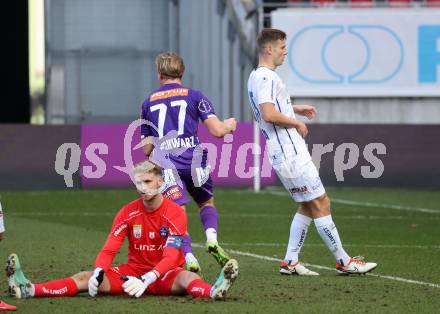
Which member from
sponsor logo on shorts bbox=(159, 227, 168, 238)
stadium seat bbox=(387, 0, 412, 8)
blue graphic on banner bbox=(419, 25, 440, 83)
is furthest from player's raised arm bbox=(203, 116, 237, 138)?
stadium seat bbox=(387, 0, 412, 8)

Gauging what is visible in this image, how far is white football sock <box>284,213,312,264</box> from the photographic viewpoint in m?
10.4

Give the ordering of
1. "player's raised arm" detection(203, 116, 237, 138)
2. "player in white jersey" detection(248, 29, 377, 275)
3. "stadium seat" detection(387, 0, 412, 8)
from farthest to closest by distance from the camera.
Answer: "stadium seat" detection(387, 0, 412, 8), "player in white jersey" detection(248, 29, 377, 275), "player's raised arm" detection(203, 116, 237, 138)

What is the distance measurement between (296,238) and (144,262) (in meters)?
2.03

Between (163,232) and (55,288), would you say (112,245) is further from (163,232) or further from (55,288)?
(55,288)

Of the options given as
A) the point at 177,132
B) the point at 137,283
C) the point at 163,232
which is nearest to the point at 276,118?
the point at 177,132

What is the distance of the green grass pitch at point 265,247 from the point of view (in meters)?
8.46

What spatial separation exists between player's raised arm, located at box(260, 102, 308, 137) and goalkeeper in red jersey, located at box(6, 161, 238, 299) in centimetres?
159

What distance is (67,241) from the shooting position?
13344mm

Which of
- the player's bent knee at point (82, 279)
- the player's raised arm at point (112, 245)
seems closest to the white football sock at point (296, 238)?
the player's raised arm at point (112, 245)

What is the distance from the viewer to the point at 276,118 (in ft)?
33.1

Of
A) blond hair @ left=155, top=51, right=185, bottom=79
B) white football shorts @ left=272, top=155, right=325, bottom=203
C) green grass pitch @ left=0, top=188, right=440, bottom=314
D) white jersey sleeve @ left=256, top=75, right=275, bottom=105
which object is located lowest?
green grass pitch @ left=0, top=188, right=440, bottom=314

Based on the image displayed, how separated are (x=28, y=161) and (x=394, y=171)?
6668mm

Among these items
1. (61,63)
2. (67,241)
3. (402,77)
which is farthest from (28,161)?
(67,241)

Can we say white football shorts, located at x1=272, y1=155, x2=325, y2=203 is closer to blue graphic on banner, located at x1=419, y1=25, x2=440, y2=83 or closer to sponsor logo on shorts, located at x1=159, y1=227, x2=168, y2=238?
sponsor logo on shorts, located at x1=159, y1=227, x2=168, y2=238
